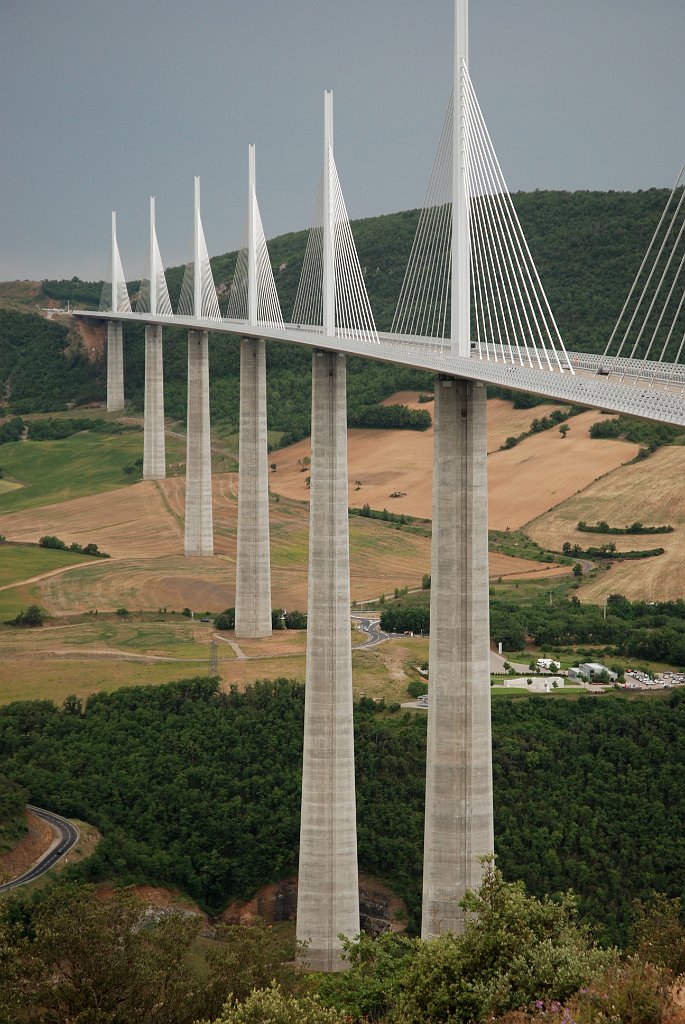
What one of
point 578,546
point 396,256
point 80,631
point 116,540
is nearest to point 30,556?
point 116,540

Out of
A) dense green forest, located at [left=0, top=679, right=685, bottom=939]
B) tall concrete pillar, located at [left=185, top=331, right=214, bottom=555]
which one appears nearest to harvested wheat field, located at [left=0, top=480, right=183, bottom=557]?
tall concrete pillar, located at [left=185, top=331, right=214, bottom=555]

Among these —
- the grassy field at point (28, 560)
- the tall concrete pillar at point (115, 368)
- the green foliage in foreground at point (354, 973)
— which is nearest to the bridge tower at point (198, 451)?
the grassy field at point (28, 560)

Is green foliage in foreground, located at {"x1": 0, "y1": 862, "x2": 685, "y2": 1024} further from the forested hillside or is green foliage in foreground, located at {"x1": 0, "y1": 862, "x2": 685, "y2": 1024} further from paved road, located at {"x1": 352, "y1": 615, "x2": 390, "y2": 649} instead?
the forested hillside

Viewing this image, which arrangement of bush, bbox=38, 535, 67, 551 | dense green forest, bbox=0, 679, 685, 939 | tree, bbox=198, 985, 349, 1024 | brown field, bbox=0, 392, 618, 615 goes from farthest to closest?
bush, bbox=38, 535, 67, 551 < brown field, bbox=0, 392, 618, 615 < dense green forest, bbox=0, 679, 685, 939 < tree, bbox=198, 985, 349, 1024

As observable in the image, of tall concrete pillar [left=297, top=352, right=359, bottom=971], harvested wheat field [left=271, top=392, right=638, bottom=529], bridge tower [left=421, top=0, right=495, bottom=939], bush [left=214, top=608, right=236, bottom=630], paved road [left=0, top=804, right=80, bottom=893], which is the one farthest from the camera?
harvested wheat field [left=271, top=392, right=638, bottom=529]

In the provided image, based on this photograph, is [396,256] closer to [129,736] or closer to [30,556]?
[30,556]

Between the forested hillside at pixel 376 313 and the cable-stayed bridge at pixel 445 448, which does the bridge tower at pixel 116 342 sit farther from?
the cable-stayed bridge at pixel 445 448
